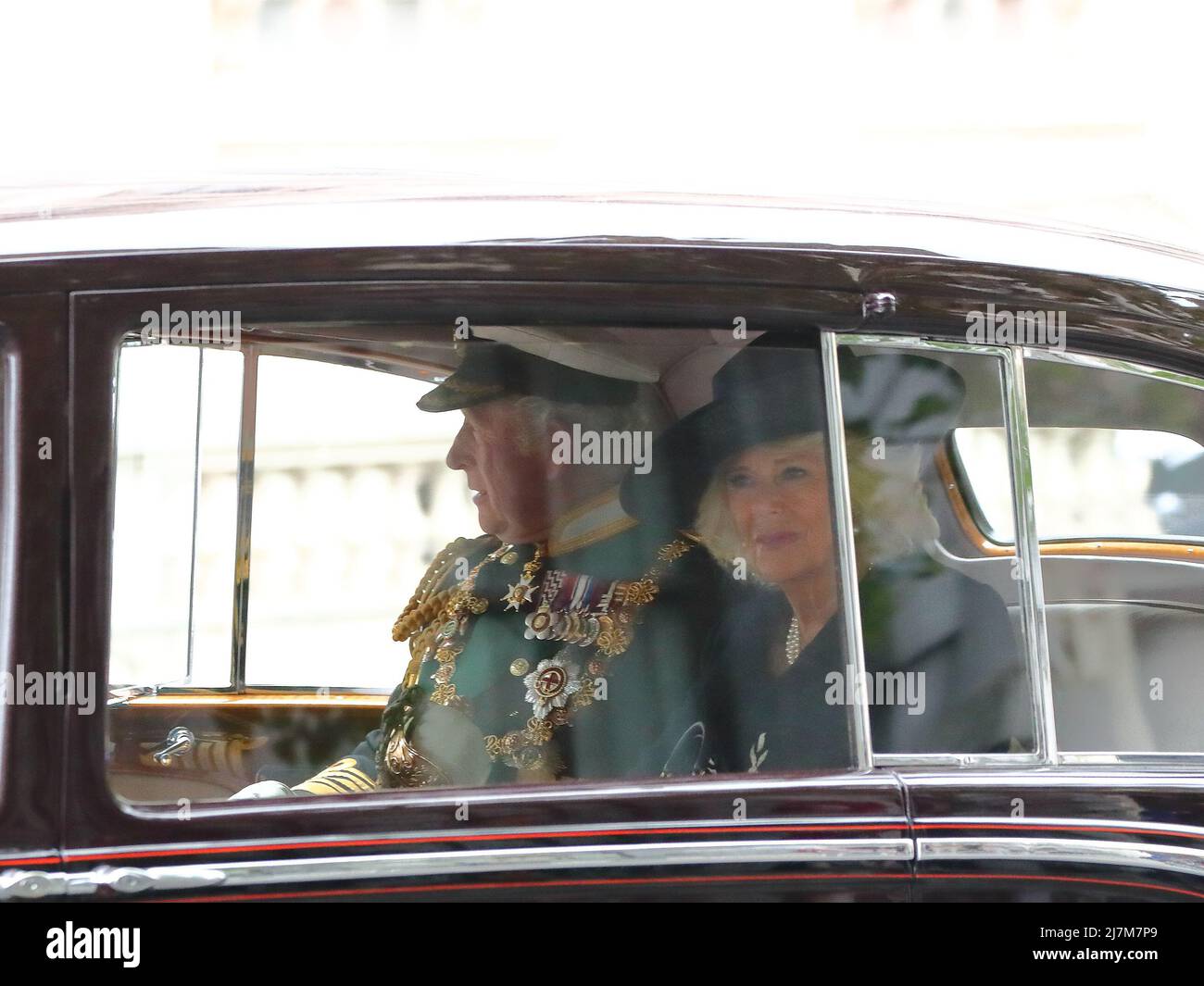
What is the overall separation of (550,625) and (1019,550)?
675 millimetres

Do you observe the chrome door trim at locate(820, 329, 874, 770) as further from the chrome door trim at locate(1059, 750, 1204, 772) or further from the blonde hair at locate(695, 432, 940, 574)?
the chrome door trim at locate(1059, 750, 1204, 772)

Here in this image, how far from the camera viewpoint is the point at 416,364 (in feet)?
6.03

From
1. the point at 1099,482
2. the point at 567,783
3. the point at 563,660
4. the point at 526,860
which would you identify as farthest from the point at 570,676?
the point at 1099,482

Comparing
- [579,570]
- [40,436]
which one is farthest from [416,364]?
[40,436]

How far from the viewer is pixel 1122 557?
2.77m

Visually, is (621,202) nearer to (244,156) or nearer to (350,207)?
(350,207)

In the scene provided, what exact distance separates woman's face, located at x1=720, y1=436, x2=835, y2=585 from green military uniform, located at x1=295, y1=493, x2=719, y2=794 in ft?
0.27

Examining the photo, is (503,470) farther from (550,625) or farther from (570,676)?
(570,676)

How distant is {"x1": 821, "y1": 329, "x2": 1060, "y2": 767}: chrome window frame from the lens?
1.66 m

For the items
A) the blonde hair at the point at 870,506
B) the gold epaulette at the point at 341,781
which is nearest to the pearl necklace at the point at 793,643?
the blonde hair at the point at 870,506

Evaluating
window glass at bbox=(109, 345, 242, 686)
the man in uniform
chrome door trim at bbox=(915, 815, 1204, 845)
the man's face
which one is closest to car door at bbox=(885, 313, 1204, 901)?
chrome door trim at bbox=(915, 815, 1204, 845)

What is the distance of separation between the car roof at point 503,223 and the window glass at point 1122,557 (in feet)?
0.53
